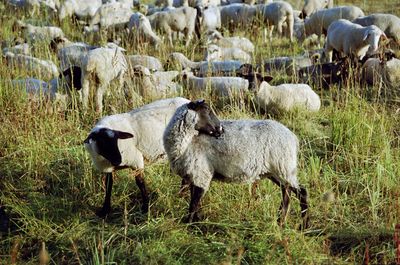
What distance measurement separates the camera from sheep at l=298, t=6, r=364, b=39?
585 inches

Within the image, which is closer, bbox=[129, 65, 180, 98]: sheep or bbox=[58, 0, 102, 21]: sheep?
bbox=[129, 65, 180, 98]: sheep

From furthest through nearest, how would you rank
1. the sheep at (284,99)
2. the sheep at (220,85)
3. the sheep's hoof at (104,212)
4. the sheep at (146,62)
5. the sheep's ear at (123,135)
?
1. the sheep at (146,62)
2. the sheep at (220,85)
3. the sheep at (284,99)
4. the sheep's hoof at (104,212)
5. the sheep's ear at (123,135)

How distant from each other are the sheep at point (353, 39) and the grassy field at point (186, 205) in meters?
4.00

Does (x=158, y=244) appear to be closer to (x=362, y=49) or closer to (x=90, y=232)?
(x=90, y=232)

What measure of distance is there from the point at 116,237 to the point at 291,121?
12.6 feet

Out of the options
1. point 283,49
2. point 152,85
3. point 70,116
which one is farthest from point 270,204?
point 283,49

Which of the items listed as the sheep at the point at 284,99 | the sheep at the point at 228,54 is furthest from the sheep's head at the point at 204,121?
the sheep at the point at 228,54

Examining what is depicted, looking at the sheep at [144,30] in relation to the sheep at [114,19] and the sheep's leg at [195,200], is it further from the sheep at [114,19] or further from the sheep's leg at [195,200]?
the sheep's leg at [195,200]

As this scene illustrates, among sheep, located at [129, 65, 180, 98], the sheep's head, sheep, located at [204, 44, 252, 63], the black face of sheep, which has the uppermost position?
the sheep's head

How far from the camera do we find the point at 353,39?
1132cm

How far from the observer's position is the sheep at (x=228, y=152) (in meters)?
4.48

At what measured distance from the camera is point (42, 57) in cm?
1014

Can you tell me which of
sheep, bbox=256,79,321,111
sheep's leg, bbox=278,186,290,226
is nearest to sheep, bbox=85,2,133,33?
sheep, bbox=256,79,321,111

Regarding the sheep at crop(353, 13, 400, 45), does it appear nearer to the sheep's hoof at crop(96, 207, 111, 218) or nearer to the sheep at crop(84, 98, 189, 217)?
the sheep at crop(84, 98, 189, 217)
